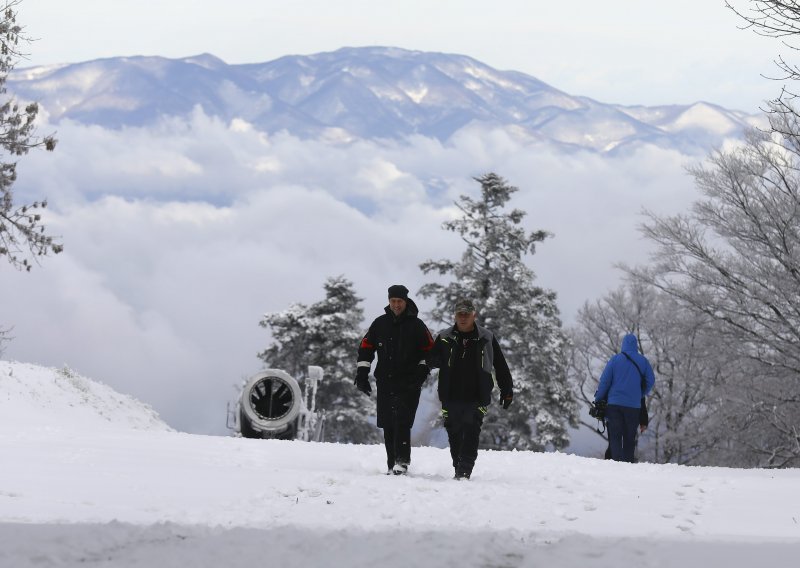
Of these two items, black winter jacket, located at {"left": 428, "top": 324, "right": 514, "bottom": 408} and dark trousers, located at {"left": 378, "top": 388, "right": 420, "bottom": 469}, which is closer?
black winter jacket, located at {"left": 428, "top": 324, "right": 514, "bottom": 408}

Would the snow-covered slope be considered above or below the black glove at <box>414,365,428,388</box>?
below

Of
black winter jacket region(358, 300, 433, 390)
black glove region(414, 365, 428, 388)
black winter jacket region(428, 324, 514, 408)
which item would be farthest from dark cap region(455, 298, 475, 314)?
black glove region(414, 365, 428, 388)

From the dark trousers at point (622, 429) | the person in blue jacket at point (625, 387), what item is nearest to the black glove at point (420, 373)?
the person in blue jacket at point (625, 387)

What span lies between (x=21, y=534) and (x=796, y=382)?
72.1 feet

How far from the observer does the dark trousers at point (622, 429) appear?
44.3ft

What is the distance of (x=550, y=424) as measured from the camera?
32469 millimetres

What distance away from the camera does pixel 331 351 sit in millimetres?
39844

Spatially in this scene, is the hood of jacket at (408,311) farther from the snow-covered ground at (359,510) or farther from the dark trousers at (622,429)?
the dark trousers at (622,429)

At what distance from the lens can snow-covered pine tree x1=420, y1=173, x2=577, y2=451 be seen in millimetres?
32688

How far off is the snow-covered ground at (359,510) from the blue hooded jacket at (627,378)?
0.96m

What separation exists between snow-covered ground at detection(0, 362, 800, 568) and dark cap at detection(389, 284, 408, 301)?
1.93 m

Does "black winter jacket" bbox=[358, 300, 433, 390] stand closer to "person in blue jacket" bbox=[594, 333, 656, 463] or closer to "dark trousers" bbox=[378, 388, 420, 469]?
"dark trousers" bbox=[378, 388, 420, 469]

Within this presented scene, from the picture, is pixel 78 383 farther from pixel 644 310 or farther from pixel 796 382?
pixel 644 310

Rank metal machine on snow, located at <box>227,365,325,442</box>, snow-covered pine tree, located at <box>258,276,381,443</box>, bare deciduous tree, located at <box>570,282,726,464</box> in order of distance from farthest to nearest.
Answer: snow-covered pine tree, located at <box>258,276,381,443</box> → bare deciduous tree, located at <box>570,282,726,464</box> → metal machine on snow, located at <box>227,365,325,442</box>
